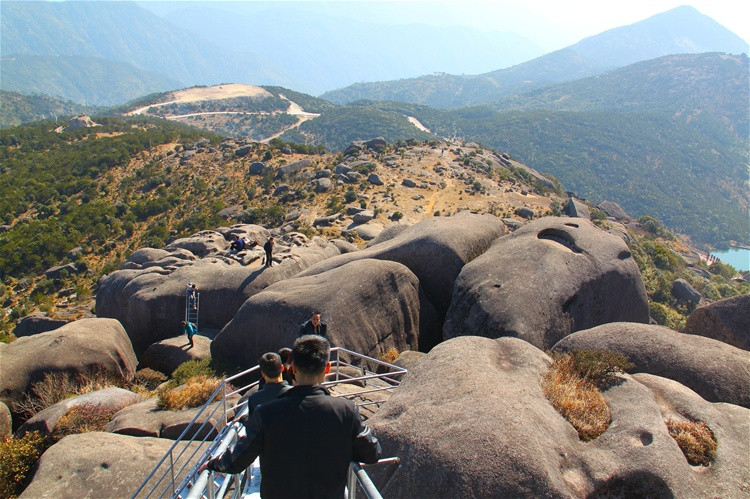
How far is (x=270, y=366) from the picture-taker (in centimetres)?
565

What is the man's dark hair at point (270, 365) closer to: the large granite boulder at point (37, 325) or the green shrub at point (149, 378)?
Result: the green shrub at point (149, 378)

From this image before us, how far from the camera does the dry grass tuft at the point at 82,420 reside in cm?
1081

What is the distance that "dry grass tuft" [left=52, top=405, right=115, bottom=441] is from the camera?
10.8m

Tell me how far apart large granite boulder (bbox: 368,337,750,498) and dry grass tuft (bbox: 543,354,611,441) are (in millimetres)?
141

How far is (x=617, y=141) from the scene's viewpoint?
6909 inches

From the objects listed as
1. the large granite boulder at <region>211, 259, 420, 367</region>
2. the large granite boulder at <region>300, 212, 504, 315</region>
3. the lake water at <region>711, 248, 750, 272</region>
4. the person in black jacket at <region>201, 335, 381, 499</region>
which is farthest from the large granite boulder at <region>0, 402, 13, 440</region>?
the lake water at <region>711, 248, 750, 272</region>

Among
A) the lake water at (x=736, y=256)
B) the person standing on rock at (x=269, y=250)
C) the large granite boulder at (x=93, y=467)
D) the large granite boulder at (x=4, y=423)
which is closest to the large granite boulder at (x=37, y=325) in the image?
the person standing on rock at (x=269, y=250)

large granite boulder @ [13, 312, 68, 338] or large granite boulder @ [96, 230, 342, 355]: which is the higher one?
large granite boulder @ [96, 230, 342, 355]

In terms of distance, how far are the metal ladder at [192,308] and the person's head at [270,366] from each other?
14.4 m

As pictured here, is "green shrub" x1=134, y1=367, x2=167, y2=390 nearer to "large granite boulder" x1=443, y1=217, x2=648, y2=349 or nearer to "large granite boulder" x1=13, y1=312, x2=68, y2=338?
"large granite boulder" x1=13, y1=312, x2=68, y2=338

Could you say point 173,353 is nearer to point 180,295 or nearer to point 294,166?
point 180,295

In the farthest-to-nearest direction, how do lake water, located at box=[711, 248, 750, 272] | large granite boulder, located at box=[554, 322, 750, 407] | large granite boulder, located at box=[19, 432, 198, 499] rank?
1. lake water, located at box=[711, 248, 750, 272]
2. large granite boulder, located at box=[554, 322, 750, 407]
3. large granite boulder, located at box=[19, 432, 198, 499]

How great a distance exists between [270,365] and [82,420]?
8.30 meters

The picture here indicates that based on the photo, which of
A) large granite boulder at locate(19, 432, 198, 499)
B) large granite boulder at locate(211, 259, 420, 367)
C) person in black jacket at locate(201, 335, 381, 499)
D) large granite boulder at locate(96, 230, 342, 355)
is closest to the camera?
person in black jacket at locate(201, 335, 381, 499)
